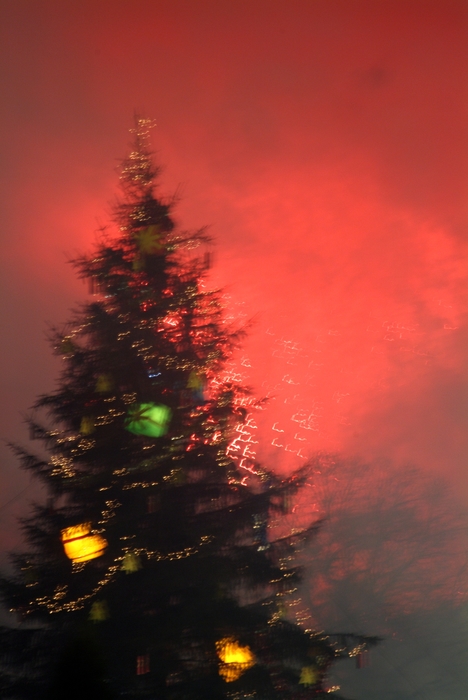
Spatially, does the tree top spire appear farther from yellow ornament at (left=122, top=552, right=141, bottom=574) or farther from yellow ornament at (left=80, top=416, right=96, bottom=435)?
yellow ornament at (left=122, top=552, right=141, bottom=574)

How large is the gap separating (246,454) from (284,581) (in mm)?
929

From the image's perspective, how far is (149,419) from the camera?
11.8 ft

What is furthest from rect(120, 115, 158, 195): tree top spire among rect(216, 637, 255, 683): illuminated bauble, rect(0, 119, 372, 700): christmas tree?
rect(216, 637, 255, 683): illuminated bauble

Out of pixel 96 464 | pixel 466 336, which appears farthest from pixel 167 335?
pixel 466 336

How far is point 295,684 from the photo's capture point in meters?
3.73

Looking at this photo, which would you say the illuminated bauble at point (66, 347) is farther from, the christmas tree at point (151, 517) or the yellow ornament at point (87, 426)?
the yellow ornament at point (87, 426)

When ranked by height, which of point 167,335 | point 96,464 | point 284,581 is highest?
point 167,335

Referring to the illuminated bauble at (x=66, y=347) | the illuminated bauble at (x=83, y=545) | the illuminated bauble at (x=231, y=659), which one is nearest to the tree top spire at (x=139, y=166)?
the illuminated bauble at (x=66, y=347)

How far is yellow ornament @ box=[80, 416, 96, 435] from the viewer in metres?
3.57

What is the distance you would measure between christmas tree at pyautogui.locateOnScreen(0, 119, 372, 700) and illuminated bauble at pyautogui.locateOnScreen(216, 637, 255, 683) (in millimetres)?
14

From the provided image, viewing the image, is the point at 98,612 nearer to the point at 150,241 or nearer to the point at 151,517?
the point at 151,517

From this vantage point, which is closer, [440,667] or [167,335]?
[167,335]

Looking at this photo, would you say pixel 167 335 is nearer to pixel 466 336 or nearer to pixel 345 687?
pixel 466 336

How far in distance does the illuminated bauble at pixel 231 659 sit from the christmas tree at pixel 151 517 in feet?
0.05
